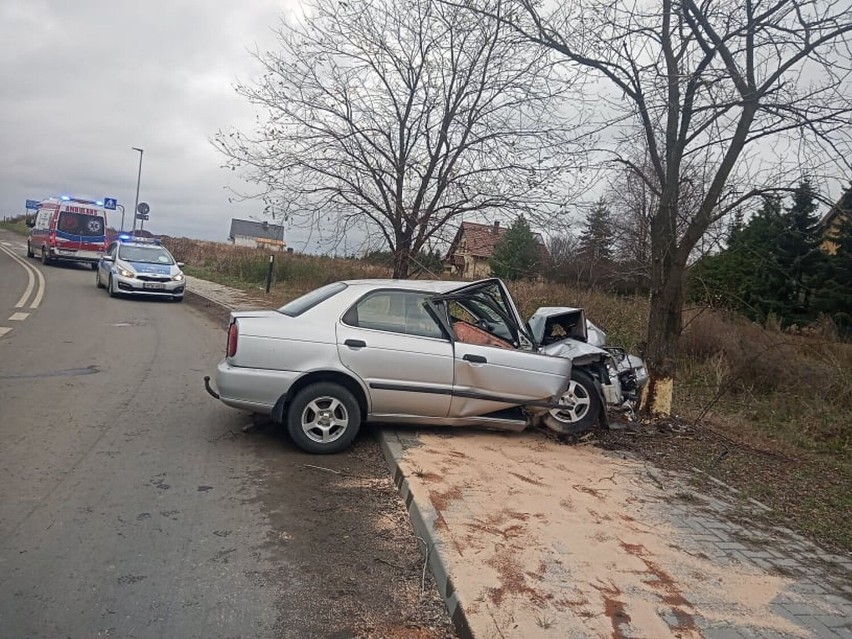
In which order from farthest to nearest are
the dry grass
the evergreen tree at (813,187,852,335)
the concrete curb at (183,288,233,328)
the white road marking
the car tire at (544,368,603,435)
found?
the evergreen tree at (813,187,852,335), the concrete curb at (183,288,233,328), the white road marking, the dry grass, the car tire at (544,368,603,435)

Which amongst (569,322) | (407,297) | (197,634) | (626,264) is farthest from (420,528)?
(626,264)

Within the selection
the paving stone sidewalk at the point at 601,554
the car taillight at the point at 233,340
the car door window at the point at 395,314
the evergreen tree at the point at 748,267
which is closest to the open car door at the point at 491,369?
the car door window at the point at 395,314

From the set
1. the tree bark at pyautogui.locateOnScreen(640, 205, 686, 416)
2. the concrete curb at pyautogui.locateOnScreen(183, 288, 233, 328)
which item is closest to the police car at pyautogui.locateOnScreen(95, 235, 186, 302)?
the concrete curb at pyautogui.locateOnScreen(183, 288, 233, 328)

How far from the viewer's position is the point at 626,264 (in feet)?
43.5

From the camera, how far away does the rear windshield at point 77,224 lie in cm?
2845

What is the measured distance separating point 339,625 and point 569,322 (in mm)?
5316

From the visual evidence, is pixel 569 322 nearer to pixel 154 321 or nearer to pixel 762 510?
pixel 762 510

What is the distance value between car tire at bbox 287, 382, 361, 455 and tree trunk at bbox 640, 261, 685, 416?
12.5ft

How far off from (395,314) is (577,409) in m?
2.21

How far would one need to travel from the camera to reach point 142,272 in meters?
19.4

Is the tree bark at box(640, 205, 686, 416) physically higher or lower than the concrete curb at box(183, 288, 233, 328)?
higher

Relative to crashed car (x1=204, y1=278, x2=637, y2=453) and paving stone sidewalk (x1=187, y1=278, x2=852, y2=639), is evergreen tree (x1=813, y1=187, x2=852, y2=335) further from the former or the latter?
paving stone sidewalk (x1=187, y1=278, x2=852, y2=639)

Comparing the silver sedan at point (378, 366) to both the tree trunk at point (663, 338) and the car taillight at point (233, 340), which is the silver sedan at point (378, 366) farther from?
the tree trunk at point (663, 338)

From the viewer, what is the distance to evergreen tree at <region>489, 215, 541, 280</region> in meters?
14.4
